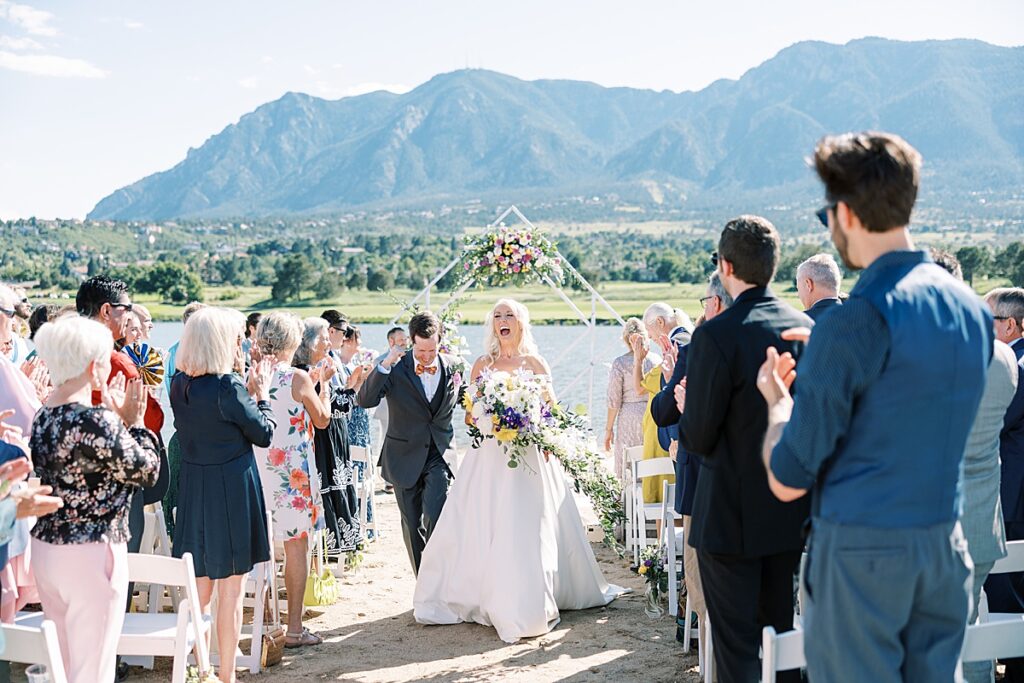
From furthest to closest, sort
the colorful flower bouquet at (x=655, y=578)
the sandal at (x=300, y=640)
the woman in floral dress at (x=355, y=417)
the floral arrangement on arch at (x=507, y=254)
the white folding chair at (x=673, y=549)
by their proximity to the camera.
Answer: the woman in floral dress at (x=355, y=417) < the floral arrangement on arch at (x=507, y=254) < the colorful flower bouquet at (x=655, y=578) < the sandal at (x=300, y=640) < the white folding chair at (x=673, y=549)

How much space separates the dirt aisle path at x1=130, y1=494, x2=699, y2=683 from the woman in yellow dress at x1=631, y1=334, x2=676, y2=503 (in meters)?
0.81

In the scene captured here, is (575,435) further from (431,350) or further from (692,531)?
(692,531)

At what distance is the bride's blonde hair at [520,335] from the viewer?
740 cm

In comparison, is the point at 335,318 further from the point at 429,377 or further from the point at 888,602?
the point at 888,602

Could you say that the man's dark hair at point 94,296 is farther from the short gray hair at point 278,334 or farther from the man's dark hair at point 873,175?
the man's dark hair at point 873,175

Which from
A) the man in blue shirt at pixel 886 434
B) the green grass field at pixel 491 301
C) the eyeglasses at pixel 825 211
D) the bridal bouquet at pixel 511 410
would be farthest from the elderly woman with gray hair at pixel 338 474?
the green grass field at pixel 491 301

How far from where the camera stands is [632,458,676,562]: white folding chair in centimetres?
764

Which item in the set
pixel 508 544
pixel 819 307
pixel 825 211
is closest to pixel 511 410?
pixel 508 544

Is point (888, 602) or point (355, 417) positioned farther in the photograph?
point (355, 417)

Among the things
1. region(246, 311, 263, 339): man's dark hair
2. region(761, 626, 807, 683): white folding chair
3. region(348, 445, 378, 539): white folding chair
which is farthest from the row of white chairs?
region(246, 311, 263, 339): man's dark hair

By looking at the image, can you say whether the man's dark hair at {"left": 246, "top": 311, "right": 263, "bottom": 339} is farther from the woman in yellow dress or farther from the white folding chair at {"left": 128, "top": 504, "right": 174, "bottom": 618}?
the woman in yellow dress

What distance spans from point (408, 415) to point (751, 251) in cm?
414

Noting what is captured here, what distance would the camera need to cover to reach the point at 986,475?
440 cm

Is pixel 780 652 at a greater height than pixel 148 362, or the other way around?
pixel 148 362
